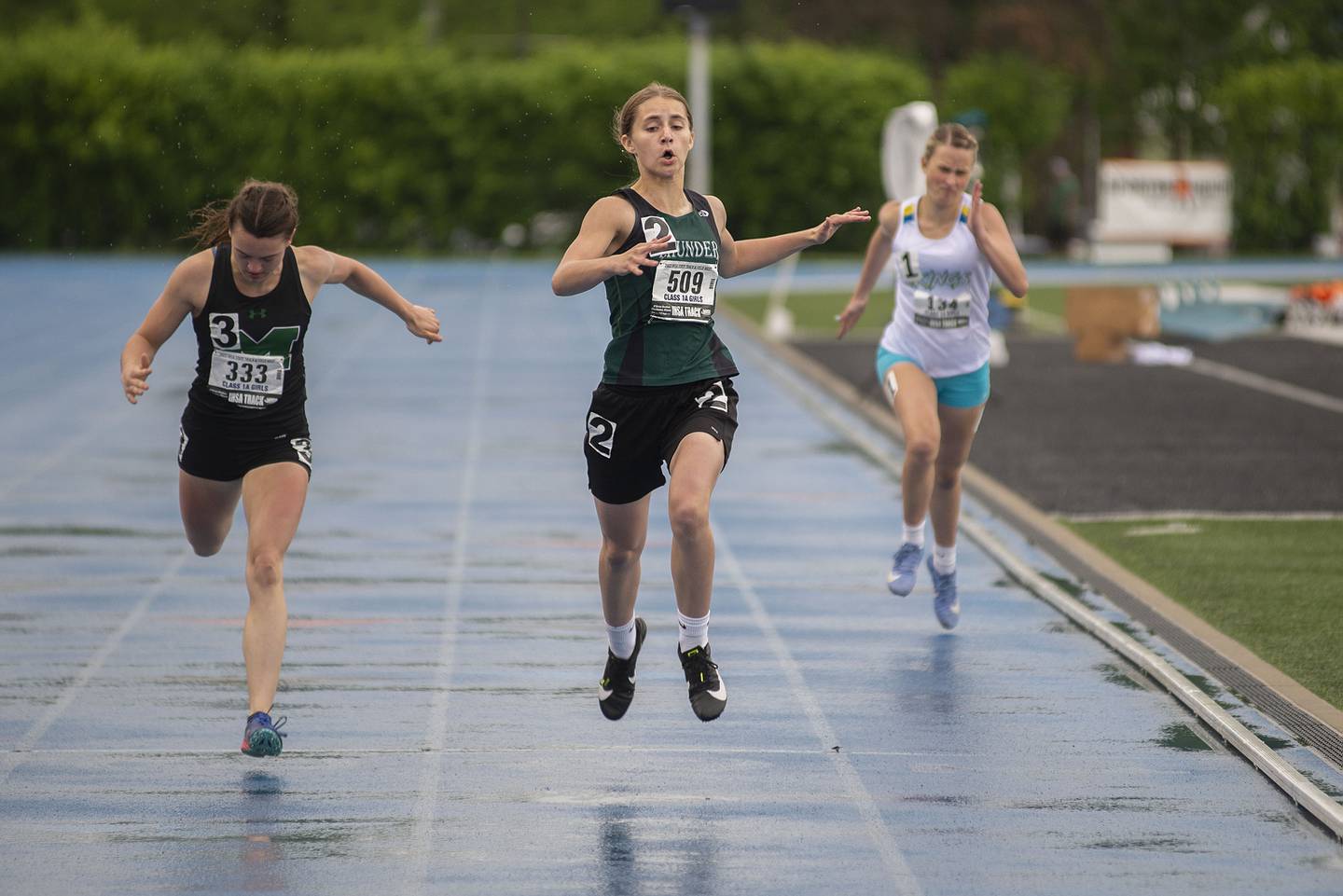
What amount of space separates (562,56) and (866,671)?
37720mm

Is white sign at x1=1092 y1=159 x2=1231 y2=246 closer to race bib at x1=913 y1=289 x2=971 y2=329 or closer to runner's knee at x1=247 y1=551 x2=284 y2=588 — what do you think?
race bib at x1=913 y1=289 x2=971 y2=329

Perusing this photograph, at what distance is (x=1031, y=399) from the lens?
1941 centimetres

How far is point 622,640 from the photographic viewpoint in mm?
7590

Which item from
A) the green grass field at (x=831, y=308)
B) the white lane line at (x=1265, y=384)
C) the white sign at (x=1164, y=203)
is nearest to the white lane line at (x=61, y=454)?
the white lane line at (x=1265, y=384)

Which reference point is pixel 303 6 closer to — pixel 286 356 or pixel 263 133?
pixel 263 133

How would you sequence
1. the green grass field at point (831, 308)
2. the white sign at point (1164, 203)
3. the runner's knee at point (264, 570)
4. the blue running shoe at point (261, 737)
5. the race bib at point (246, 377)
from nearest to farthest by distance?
the blue running shoe at point (261, 737) → the runner's knee at point (264, 570) → the race bib at point (246, 377) → the green grass field at point (831, 308) → the white sign at point (1164, 203)

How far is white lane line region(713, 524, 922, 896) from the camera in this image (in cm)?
592

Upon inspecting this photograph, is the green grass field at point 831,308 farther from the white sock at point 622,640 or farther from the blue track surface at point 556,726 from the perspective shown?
the white sock at point 622,640

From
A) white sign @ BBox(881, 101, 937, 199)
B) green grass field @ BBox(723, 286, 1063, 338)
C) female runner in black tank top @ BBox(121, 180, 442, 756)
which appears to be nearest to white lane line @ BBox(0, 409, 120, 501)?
female runner in black tank top @ BBox(121, 180, 442, 756)

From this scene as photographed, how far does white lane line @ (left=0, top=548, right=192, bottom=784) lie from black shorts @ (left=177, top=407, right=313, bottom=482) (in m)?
1.09

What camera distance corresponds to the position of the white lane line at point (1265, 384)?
749 inches

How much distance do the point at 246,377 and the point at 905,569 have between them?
3.55 m

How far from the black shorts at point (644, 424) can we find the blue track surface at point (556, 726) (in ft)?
3.17

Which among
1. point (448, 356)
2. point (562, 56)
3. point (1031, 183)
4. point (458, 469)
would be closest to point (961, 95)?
point (1031, 183)
